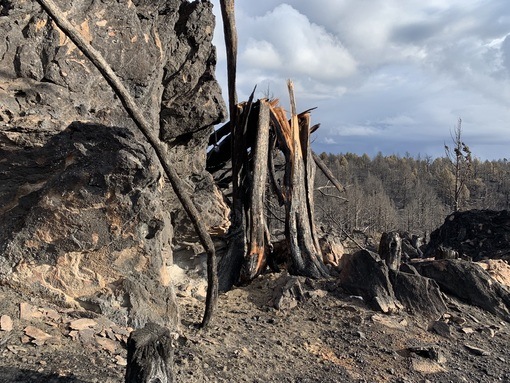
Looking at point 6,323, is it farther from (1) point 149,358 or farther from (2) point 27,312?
(1) point 149,358

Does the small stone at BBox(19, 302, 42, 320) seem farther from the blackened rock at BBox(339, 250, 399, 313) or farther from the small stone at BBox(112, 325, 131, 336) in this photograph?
the blackened rock at BBox(339, 250, 399, 313)

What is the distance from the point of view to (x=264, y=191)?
6.79 meters

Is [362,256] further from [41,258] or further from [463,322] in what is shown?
[41,258]

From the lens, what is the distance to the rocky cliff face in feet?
12.5

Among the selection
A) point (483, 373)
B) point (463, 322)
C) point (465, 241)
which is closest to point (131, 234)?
point (483, 373)

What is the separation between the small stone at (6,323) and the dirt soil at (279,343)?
0.07 feet

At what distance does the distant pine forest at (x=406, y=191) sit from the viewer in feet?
129

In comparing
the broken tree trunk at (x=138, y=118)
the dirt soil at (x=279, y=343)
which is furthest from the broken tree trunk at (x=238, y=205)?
Result: the broken tree trunk at (x=138, y=118)

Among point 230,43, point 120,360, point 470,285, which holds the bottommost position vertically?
point 120,360

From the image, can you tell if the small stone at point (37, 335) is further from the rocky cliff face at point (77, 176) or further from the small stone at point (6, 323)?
the rocky cliff face at point (77, 176)

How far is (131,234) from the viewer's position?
409 centimetres

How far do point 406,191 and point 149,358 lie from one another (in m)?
65.1

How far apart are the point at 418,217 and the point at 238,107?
42762 millimetres

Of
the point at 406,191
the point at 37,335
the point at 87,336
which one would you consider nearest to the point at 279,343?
the point at 87,336
